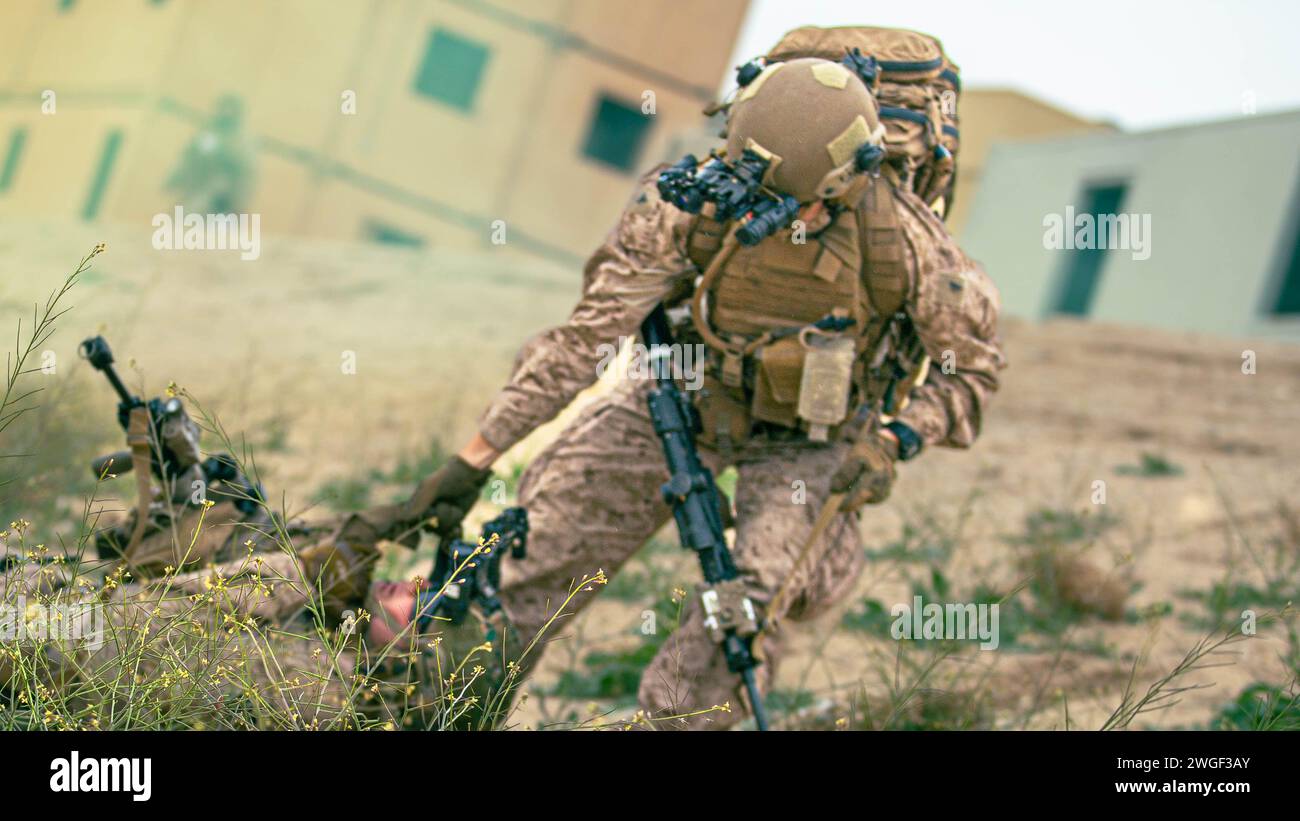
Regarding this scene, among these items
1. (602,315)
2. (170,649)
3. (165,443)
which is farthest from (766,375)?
(170,649)

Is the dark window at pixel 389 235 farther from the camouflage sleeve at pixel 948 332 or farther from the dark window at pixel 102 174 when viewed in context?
the camouflage sleeve at pixel 948 332

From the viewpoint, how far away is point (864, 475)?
3.30m

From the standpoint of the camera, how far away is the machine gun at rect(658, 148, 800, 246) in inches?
123

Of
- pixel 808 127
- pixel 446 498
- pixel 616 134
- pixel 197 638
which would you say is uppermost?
pixel 616 134

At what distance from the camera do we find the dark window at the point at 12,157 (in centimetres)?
1969

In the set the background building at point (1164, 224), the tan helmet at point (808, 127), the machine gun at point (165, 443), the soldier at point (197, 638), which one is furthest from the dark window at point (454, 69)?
the soldier at point (197, 638)

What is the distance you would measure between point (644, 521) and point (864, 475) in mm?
697

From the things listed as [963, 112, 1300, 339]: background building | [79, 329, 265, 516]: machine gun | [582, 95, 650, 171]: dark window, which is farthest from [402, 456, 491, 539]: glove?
[582, 95, 650, 171]: dark window

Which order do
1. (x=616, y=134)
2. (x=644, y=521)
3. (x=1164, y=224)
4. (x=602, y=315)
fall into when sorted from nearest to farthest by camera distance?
1. (x=602, y=315)
2. (x=644, y=521)
3. (x=1164, y=224)
4. (x=616, y=134)

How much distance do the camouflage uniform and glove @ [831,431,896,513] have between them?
0.16 meters

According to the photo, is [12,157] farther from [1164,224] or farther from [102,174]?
[1164,224]

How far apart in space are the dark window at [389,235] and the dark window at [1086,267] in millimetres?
10002

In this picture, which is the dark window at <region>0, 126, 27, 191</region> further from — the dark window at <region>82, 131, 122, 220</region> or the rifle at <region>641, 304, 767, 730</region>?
the rifle at <region>641, 304, 767, 730</region>
